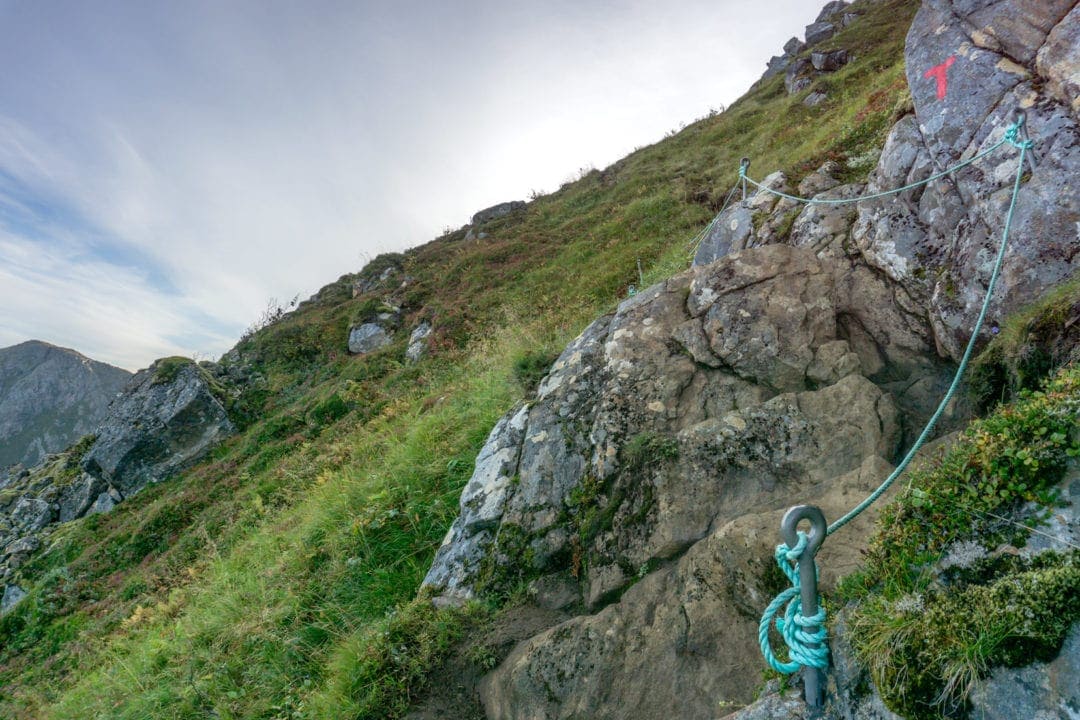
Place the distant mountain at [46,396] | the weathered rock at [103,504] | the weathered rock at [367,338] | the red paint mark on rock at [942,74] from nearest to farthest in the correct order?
the red paint mark on rock at [942,74]
the weathered rock at [103,504]
the weathered rock at [367,338]
the distant mountain at [46,396]

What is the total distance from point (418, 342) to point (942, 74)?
49.9 ft

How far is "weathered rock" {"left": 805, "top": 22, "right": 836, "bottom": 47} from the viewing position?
1363 inches

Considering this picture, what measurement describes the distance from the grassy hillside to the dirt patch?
0.17 m

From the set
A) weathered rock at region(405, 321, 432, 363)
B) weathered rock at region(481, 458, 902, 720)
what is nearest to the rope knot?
weathered rock at region(481, 458, 902, 720)

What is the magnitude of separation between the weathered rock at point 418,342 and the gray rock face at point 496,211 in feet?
54.3

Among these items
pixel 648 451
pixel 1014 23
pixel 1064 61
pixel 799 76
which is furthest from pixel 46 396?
pixel 1064 61

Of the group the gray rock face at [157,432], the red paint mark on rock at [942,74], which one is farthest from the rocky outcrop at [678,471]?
the gray rock face at [157,432]

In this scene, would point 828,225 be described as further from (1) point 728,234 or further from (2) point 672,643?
(2) point 672,643

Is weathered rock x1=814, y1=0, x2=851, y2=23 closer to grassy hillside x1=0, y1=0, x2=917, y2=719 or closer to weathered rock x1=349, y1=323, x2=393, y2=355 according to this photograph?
grassy hillside x1=0, y1=0, x2=917, y2=719

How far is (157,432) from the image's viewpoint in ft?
58.5

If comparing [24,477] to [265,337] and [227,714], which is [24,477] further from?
[227,714]

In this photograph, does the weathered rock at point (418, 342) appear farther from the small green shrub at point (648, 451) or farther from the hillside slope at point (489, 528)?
the small green shrub at point (648, 451)

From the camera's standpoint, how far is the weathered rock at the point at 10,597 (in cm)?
1352

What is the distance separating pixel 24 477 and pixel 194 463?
11071mm
